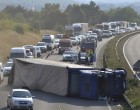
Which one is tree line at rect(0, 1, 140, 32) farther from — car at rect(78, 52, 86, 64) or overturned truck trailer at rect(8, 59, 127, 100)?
overturned truck trailer at rect(8, 59, 127, 100)

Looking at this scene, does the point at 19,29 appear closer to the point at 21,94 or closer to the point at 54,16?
the point at 54,16

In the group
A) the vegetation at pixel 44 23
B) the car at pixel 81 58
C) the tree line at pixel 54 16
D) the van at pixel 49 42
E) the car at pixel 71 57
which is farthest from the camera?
the tree line at pixel 54 16

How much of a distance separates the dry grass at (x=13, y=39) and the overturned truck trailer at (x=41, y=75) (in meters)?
38.8

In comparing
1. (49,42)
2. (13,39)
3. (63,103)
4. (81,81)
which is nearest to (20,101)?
(63,103)

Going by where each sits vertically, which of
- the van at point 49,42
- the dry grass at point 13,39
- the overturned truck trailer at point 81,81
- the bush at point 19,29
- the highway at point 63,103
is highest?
the overturned truck trailer at point 81,81

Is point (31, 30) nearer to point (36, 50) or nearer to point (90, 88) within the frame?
point (36, 50)

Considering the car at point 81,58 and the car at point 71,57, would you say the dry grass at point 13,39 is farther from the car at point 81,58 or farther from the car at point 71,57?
the car at point 81,58

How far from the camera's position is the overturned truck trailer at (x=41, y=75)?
124 ft

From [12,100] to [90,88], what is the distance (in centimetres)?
738

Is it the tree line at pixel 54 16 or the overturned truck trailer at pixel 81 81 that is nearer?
the overturned truck trailer at pixel 81 81

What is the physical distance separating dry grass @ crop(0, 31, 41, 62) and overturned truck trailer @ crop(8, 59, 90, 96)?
3881 cm

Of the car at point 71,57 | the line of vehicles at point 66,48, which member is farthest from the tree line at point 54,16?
the car at point 71,57

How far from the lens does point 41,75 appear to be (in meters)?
40.3

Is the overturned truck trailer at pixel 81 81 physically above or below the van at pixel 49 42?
above
